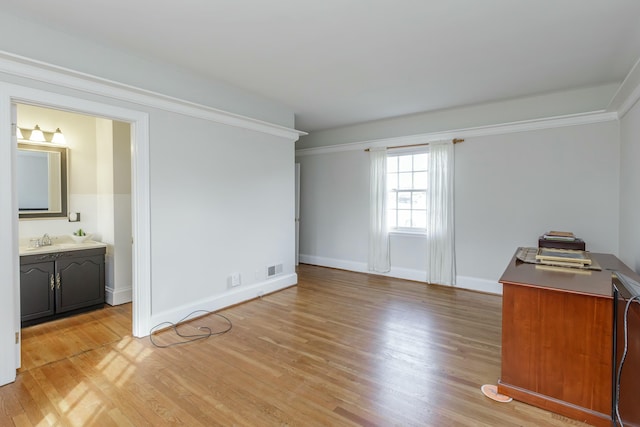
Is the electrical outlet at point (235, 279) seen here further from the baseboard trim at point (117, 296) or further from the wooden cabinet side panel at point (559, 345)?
the wooden cabinet side panel at point (559, 345)

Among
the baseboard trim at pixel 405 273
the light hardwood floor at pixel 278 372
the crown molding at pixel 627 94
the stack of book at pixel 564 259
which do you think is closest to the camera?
the light hardwood floor at pixel 278 372

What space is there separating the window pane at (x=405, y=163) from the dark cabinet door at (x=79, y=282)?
442 centimetres

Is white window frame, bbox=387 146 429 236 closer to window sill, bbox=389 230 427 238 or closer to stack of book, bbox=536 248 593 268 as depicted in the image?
window sill, bbox=389 230 427 238

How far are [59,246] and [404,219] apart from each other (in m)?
4.67

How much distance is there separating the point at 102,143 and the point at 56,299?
1916 mm

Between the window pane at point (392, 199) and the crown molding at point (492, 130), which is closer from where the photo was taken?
the crown molding at point (492, 130)

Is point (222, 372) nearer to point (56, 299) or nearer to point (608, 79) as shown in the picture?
point (56, 299)

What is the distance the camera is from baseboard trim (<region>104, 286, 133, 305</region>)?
4.03m

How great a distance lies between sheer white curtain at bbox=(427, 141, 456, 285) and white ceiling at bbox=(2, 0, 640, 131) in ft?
3.45

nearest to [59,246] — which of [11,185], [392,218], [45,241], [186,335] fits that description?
[45,241]

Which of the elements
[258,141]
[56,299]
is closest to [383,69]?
[258,141]

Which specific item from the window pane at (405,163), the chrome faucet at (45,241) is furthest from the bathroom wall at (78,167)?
the window pane at (405,163)

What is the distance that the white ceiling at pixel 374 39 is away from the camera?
7.34 feet

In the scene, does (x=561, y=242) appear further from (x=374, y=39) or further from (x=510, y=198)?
(x=374, y=39)
